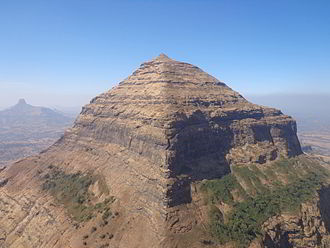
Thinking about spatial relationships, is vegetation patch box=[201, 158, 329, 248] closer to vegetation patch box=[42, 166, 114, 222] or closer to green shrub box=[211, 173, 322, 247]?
green shrub box=[211, 173, 322, 247]

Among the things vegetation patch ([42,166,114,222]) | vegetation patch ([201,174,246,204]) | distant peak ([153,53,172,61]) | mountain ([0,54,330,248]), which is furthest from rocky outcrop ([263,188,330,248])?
distant peak ([153,53,172,61])

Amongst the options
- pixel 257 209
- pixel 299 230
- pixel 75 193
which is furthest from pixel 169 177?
pixel 75 193

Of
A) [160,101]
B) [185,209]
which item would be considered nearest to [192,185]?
[185,209]

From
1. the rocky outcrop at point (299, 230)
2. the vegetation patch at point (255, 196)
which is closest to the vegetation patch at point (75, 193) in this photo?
the vegetation patch at point (255, 196)

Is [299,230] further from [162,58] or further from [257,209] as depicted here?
[162,58]

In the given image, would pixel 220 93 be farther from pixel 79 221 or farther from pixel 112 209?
pixel 79 221
